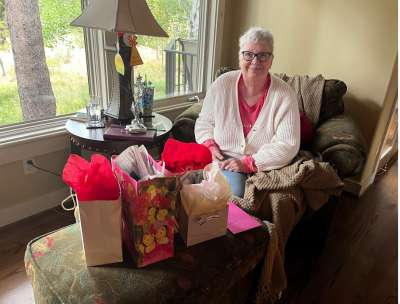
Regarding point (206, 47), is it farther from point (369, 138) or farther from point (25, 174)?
Result: point (25, 174)

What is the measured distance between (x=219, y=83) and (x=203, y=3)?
1.15 meters

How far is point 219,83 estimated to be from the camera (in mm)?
1716

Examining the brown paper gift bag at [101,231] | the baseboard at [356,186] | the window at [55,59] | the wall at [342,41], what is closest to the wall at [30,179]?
the window at [55,59]

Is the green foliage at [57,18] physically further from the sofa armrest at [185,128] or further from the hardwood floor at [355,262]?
the hardwood floor at [355,262]

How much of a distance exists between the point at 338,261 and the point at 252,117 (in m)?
0.93

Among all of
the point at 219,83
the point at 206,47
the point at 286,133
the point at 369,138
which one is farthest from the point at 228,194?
the point at 206,47

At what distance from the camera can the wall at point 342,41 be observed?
2.03 meters

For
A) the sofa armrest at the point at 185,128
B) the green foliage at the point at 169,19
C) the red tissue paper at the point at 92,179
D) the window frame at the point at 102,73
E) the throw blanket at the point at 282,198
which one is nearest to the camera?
the red tissue paper at the point at 92,179

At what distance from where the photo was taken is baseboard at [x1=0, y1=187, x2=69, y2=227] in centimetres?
183

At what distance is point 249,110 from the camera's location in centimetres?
167

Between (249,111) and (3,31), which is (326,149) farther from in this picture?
(3,31)

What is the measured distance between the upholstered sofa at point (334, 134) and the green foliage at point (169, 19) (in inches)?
25.5

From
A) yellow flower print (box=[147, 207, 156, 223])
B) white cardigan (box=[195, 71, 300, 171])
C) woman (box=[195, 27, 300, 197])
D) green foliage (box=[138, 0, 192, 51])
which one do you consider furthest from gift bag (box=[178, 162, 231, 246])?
green foliage (box=[138, 0, 192, 51])

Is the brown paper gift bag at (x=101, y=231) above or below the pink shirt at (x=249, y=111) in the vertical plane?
below
